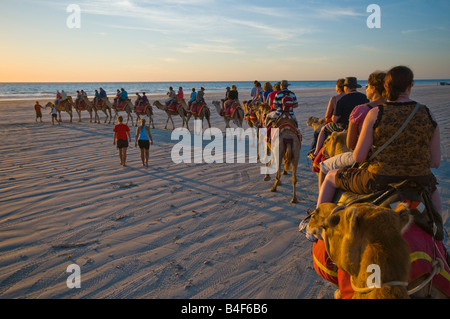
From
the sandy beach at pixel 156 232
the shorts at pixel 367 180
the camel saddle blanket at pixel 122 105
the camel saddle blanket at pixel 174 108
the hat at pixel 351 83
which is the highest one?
the camel saddle blanket at pixel 122 105

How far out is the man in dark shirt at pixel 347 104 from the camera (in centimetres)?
480

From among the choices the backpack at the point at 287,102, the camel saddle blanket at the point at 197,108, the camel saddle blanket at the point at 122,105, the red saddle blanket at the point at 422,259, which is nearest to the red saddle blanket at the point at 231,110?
the camel saddle blanket at the point at 197,108

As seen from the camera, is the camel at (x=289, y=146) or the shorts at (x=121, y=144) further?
the shorts at (x=121, y=144)

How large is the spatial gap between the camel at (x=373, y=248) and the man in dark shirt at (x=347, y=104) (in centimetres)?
331

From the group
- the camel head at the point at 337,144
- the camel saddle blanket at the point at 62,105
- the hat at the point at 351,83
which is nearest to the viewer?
the camel head at the point at 337,144

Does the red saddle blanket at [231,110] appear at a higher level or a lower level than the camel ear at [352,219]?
higher

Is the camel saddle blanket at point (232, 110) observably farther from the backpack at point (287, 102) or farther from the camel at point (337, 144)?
the camel at point (337, 144)

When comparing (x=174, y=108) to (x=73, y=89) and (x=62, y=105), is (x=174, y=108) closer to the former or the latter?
(x=62, y=105)

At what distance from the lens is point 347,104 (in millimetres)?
4809

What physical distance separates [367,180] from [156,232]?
12.9 ft

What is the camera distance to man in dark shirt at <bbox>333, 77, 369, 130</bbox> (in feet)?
15.8

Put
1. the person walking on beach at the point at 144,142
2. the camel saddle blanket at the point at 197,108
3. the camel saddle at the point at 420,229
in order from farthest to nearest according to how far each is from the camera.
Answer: the camel saddle blanket at the point at 197,108 < the person walking on beach at the point at 144,142 < the camel saddle at the point at 420,229

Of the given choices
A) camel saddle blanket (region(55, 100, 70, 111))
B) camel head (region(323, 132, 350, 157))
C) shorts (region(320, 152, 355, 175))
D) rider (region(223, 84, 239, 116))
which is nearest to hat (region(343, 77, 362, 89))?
camel head (region(323, 132, 350, 157))
